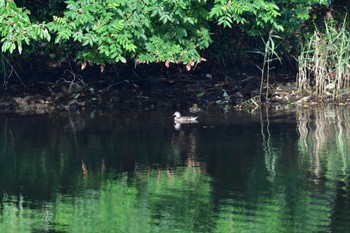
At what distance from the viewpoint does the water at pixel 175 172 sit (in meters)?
13.5

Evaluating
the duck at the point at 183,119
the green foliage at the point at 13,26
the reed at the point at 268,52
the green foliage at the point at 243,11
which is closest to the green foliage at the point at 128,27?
the green foliage at the point at 243,11

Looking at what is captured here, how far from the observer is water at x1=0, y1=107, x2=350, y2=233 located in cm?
1348

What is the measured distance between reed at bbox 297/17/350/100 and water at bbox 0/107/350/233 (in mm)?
804

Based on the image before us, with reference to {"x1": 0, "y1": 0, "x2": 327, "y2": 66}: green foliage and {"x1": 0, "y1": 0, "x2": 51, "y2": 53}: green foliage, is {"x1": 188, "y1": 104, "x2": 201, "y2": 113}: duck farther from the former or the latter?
{"x1": 0, "y1": 0, "x2": 51, "y2": 53}: green foliage

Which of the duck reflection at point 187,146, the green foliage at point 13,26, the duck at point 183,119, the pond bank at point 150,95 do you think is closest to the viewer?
the duck reflection at point 187,146

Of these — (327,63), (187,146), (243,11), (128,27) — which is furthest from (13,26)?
(327,63)

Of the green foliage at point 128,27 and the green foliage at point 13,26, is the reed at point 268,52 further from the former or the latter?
the green foliage at point 13,26

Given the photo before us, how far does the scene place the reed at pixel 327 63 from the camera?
22312 millimetres

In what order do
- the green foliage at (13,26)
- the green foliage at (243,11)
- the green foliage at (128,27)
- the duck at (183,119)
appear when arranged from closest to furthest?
the green foliage at (13,26)
the green foliage at (128,27)
the green foliage at (243,11)
the duck at (183,119)

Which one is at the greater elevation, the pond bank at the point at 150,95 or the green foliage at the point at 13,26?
the green foliage at the point at 13,26

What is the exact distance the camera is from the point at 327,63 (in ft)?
74.5

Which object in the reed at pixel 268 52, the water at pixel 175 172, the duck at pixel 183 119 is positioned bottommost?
the water at pixel 175 172

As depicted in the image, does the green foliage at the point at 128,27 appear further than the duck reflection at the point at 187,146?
Yes

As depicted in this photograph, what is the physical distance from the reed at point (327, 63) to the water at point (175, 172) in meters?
0.80
